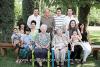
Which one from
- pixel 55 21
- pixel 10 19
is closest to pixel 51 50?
pixel 55 21

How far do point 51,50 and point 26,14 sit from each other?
26.5ft

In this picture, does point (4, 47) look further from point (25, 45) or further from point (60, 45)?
point (60, 45)

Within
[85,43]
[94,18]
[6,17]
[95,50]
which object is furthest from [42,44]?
[94,18]

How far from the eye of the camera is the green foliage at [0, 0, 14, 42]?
1421cm

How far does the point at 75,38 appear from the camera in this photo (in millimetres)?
10422

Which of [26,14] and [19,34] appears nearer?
[19,34]

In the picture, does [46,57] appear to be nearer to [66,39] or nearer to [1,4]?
[66,39]

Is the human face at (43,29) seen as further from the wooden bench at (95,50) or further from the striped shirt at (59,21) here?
the wooden bench at (95,50)

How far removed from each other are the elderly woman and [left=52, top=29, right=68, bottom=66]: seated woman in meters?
0.24

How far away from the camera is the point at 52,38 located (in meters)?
10.6

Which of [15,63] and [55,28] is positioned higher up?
[55,28]

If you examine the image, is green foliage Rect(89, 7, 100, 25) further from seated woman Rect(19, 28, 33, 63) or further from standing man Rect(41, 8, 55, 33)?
seated woman Rect(19, 28, 33, 63)

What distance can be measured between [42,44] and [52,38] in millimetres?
473

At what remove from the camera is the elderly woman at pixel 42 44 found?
10.1 metres
